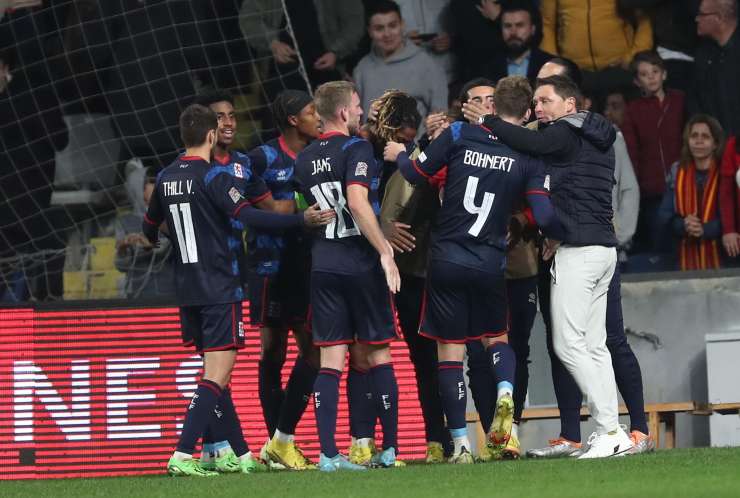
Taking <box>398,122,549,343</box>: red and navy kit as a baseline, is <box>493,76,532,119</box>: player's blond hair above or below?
above

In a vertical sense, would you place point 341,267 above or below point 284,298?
above

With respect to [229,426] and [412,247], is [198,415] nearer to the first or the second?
[229,426]

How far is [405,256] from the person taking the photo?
927 cm

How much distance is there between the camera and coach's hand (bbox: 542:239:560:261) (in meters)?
8.70

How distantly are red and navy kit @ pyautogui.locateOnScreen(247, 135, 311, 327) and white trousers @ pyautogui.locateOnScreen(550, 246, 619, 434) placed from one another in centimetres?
151

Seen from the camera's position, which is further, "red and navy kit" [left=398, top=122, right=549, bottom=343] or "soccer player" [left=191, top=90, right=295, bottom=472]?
"soccer player" [left=191, top=90, right=295, bottom=472]

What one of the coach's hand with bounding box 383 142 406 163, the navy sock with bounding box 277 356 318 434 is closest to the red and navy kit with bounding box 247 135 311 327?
the navy sock with bounding box 277 356 318 434

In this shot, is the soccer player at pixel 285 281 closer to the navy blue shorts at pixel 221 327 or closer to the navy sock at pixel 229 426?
the navy sock at pixel 229 426

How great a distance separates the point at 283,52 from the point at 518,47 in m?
1.98


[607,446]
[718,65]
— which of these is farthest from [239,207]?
[718,65]

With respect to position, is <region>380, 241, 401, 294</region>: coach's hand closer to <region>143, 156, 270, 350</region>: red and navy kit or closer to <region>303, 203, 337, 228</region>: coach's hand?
<region>303, 203, 337, 228</region>: coach's hand

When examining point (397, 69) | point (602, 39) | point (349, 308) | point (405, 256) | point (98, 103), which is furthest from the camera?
point (98, 103)

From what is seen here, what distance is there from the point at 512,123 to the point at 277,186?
5.03ft

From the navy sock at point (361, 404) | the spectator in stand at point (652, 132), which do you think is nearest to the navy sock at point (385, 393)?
the navy sock at point (361, 404)
